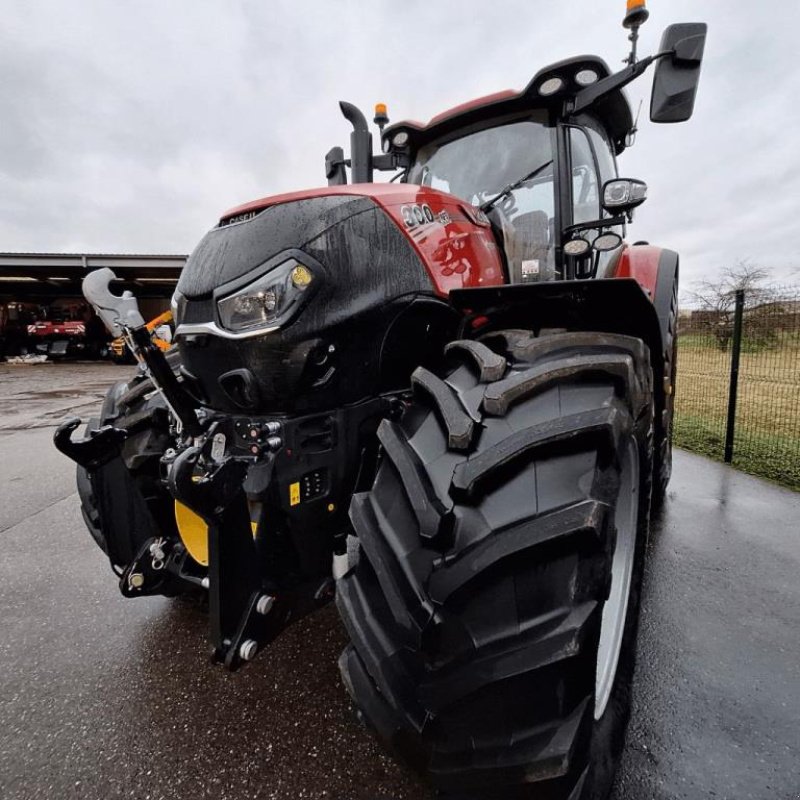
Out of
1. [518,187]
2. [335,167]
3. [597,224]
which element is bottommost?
[597,224]

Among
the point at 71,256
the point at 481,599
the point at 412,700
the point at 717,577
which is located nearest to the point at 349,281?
the point at 481,599

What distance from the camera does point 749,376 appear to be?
531 centimetres

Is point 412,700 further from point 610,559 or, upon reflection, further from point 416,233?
point 416,233

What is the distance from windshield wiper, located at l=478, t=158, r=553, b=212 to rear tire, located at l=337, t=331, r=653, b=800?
1.17 metres

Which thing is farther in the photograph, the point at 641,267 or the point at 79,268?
the point at 79,268

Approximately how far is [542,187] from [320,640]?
2.14 metres

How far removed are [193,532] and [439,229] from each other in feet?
4.60

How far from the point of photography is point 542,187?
7.07 feet

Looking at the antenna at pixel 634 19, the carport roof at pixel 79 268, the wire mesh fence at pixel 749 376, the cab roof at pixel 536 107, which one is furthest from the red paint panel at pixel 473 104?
the carport roof at pixel 79 268

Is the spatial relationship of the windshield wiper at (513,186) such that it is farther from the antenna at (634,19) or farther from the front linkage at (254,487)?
the front linkage at (254,487)

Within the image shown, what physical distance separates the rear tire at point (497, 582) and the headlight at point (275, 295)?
0.47 meters

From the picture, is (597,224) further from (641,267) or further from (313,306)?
(313,306)

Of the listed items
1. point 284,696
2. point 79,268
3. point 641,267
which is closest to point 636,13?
point 641,267

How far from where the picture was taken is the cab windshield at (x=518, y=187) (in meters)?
2.08
